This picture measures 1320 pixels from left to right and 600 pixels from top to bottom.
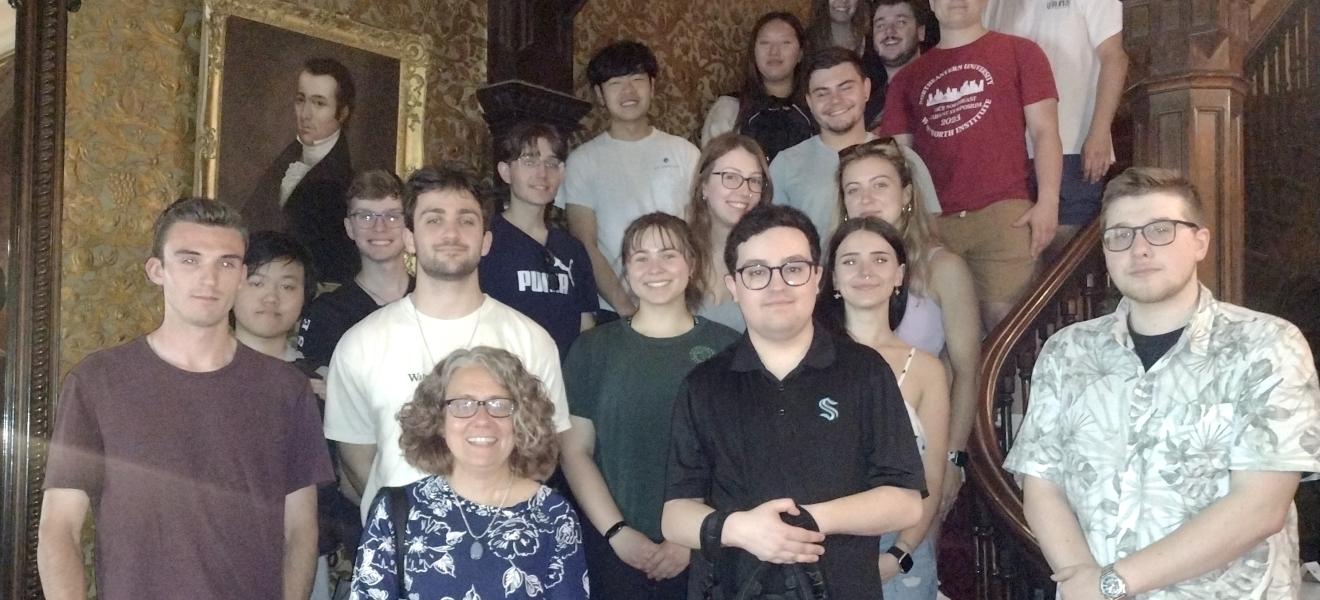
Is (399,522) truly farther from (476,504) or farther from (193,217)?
(193,217)

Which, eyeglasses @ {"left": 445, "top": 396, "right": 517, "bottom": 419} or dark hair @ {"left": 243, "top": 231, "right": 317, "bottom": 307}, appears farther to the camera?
dark hair @ {"left": 243, "top": 231, "right": 317, "bottom": 307}

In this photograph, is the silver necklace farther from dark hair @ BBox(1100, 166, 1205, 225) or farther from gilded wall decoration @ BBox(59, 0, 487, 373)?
dark hair @ BBox(1100, 166, 1205, 225)

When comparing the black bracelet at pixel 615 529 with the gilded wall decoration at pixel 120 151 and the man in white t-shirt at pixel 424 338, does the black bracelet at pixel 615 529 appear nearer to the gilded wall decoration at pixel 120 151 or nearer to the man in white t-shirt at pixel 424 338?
the man in white t-shirt at pixel 424 338

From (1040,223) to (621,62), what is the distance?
150 centimetres

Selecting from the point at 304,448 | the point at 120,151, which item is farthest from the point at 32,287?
the point at 304,448

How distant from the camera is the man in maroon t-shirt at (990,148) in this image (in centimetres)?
363

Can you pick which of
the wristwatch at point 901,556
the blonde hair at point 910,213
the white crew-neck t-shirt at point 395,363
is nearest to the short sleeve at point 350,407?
the white crew-neck t-shirt at point 395,363

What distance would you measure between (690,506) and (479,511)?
45 cm

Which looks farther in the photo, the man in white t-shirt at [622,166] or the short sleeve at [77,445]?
the man in white t-shirt at [622,166]

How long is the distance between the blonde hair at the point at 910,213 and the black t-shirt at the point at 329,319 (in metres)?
1.40

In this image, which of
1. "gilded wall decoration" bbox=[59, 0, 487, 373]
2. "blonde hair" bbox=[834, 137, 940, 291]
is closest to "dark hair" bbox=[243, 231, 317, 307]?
"gilded wall decoration" bbox=[59, 0, 487, 373]

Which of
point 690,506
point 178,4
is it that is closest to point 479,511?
point 690,506

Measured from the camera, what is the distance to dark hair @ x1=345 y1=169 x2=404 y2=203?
356cm

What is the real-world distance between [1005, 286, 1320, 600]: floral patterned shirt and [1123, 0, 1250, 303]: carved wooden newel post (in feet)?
3.39
